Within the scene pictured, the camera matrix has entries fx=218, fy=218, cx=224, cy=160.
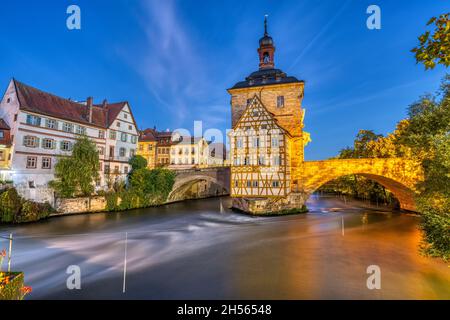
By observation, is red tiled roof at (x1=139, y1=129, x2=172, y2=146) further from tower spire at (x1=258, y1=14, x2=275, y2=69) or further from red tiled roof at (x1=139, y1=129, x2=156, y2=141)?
tower spire at (x1=258, y1=14, x2=275, y2=69)

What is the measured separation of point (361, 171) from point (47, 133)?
29439 mm

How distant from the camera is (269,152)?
2047 centimetres

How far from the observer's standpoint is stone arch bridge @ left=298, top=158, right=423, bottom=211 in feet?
66.2

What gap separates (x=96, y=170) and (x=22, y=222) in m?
6.50

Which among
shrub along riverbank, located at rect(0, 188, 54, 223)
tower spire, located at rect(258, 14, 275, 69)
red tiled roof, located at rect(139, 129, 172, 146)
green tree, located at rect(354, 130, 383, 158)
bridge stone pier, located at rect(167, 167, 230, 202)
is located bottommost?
shrub along riverbank, located at rect(0, 188, 54, 223)

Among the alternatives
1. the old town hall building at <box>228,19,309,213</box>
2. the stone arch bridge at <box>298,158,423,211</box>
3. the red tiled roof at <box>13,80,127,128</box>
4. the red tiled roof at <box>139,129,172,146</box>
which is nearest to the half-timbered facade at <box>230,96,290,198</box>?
the old town hall building at <box>228,19,309,213</box>

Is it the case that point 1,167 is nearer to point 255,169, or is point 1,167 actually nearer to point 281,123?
point 255,169

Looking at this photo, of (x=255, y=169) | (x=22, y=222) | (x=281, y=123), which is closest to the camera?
(x=22, y=222)

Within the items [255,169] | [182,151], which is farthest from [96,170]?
[182,151]

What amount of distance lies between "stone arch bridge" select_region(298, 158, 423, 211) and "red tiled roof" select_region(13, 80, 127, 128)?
22916 mm

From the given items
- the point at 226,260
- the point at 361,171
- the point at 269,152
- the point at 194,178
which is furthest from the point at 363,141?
the point at 226,260

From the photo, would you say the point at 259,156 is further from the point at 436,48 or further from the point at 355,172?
the point at 436,48

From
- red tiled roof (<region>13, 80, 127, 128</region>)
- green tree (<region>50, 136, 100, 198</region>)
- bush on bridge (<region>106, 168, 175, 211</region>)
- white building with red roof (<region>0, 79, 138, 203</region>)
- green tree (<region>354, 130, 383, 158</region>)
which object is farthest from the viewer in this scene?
green tree (<region>354, 130, 383, 158</region>)

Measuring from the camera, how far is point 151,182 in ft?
85.0
